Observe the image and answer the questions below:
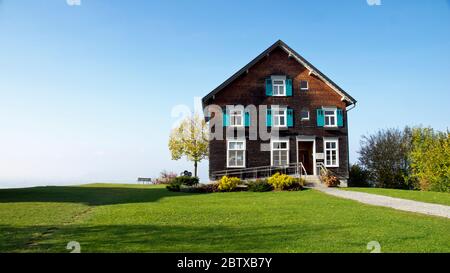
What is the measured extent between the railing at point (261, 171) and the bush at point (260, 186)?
229cm

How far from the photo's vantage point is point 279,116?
24672 millimetres

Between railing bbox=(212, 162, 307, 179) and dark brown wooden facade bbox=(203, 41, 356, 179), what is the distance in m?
0.31

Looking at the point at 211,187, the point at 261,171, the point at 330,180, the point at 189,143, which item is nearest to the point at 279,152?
the point at 261,171

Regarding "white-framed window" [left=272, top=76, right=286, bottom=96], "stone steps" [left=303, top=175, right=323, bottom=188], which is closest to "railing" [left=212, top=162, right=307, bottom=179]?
"stone steps" [left=303, top=175, right=323, bottom=188]

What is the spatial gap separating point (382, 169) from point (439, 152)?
6857mm

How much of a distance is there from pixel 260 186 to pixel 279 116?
560 cm

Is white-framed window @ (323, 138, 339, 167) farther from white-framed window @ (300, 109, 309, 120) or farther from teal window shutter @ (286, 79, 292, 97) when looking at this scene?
teal window shutter @ (286, 79, 292, 97)

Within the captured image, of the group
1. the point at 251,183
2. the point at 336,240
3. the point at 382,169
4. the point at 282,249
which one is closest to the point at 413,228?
the point at 336,240

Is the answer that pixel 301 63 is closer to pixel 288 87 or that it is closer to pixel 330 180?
pixel 288 87

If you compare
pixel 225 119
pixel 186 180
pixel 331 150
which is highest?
pixel 225 119

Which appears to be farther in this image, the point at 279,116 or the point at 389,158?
the point at 389,158

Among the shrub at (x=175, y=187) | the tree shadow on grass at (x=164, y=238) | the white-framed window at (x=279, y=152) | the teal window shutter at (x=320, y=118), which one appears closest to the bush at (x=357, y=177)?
the teal window shutter at (x=320, y=118)

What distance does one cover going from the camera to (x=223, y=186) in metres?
21.3

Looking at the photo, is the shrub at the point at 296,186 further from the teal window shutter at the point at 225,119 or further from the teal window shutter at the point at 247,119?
the teal window shutter at the point at 225,119
